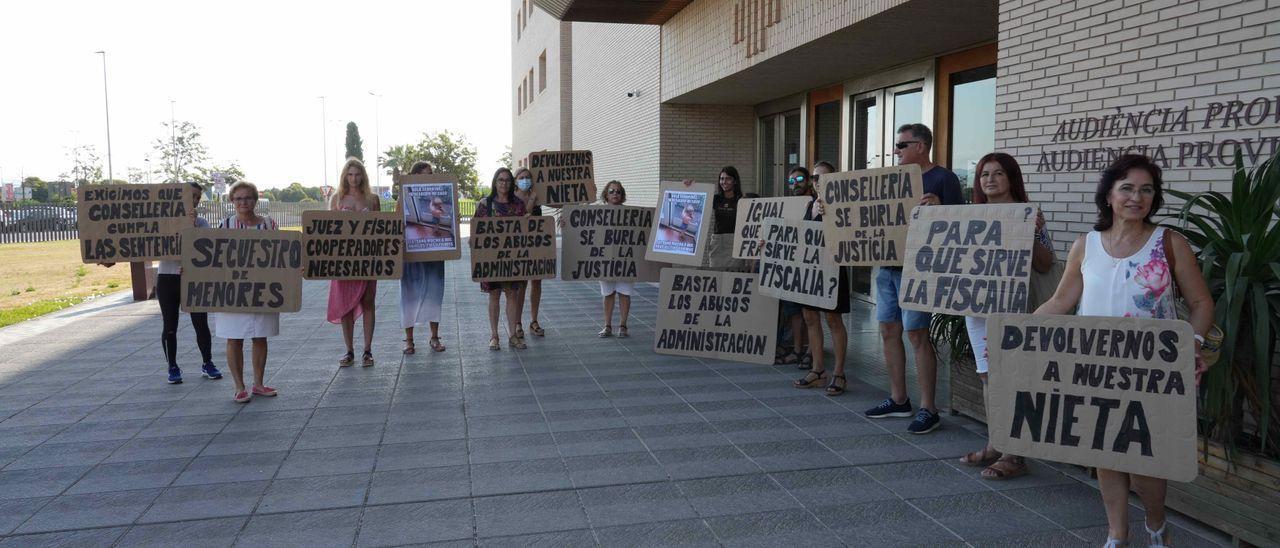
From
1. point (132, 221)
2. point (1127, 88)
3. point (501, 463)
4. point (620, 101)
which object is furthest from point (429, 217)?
point (620, 101)

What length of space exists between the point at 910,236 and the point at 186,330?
863 centimetres

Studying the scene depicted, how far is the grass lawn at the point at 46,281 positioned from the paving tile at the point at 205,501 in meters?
8.90

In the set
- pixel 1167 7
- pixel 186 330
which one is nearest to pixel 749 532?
pixel 1167 7

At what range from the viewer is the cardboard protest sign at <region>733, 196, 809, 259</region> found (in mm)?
7402

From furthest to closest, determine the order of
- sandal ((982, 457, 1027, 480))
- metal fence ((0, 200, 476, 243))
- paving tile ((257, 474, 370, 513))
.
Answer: metal fence ((0, 200, 476, 243)) < sandal ((982, 457, 1027, 480)) < paving tile ((257, 474, 370, 513))

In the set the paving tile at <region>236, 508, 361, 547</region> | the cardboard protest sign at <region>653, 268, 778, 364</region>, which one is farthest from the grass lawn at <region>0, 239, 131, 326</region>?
the paving tile at <region>236, 508, 361, 547</region>

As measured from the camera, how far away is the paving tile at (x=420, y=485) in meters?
4.60

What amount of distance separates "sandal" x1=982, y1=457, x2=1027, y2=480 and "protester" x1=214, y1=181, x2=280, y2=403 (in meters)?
4.92

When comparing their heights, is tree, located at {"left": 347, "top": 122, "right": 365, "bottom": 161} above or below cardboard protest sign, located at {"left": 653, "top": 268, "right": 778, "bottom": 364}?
above

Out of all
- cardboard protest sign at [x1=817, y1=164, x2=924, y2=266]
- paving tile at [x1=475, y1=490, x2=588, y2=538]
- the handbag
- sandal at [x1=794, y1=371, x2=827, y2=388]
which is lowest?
paving tile at [x1=475, y1=490, x2=588, y2=538]

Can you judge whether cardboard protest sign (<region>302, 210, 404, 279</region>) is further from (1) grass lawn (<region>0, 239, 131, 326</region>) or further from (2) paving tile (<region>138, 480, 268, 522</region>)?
(1) grass lawn (<region>0, 239, 131, 326</region>)

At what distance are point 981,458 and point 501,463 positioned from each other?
2725 mm

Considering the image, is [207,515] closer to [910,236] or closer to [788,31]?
[910,236]

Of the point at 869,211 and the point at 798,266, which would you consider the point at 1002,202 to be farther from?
the point at 798,266
